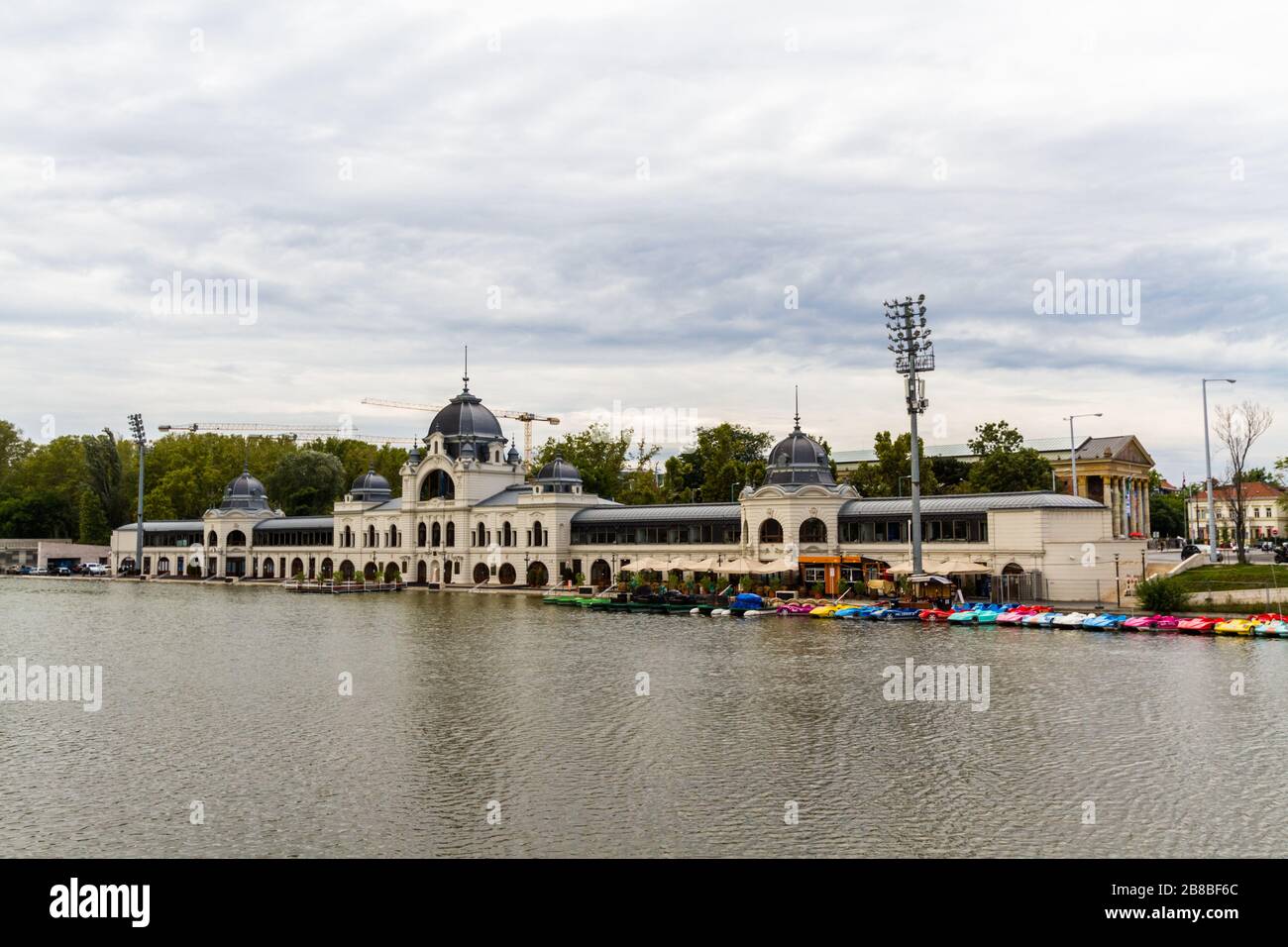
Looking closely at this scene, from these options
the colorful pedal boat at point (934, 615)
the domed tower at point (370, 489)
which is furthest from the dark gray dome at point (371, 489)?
the colorful pedal boat at point (934, 615)

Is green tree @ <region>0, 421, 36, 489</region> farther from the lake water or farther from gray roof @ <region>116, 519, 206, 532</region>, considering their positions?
the lake water

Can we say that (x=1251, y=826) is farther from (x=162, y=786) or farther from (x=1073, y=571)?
(x=1073, y=571)

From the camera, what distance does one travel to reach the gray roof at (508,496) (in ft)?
343

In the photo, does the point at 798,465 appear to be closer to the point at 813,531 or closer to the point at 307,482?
the point at 813,531

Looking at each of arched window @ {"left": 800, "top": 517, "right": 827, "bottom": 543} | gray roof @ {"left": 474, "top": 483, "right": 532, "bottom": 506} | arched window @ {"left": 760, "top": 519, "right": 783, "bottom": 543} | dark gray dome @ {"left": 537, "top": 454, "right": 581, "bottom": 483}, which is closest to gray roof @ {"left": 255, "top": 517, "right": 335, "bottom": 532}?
gray roof @ {"left": 474, "top": 483, "right": 532, "bottom": 506}

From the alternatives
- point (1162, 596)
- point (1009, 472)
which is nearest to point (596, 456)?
point (1009, 472)

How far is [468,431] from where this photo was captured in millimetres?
109875

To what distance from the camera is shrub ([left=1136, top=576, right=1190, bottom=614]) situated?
6047cm

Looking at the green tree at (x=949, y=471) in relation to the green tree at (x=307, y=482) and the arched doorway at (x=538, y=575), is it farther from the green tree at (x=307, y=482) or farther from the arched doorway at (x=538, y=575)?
the green tree at (x=307, y=482)

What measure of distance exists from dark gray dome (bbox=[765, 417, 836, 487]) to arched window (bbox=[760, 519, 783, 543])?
3.25 m

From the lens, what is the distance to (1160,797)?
24078mm

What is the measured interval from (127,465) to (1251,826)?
16776cm
